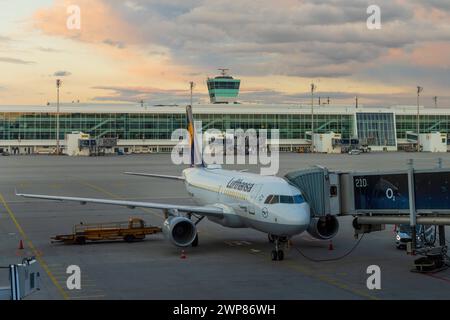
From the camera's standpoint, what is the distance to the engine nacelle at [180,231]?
34.0 metres

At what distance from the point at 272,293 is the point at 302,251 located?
33.5 ft

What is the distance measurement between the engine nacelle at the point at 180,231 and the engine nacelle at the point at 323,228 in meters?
6.17

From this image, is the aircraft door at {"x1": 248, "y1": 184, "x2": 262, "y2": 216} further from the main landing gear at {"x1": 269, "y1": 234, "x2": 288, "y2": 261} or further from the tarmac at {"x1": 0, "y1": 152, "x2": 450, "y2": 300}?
the tarmac at {"x1": 0, "y1": 152, "x2": 450, "y2": 300}

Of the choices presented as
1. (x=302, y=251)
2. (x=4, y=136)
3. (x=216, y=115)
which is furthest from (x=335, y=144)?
(x=302, y=251)

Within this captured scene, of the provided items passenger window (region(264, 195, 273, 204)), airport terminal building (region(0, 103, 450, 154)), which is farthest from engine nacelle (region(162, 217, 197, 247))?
airport terminal building (region(0, 103, 450, 154))

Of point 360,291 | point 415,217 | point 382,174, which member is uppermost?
point 382,174

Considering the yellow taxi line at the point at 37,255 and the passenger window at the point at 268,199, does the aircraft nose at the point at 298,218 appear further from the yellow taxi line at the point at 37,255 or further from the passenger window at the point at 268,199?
the yellow taxi line at the point at 37,255

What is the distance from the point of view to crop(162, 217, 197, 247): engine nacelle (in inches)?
1340

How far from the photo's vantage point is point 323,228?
3412 cm

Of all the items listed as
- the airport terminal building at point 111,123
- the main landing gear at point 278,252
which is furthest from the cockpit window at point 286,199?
→ the airport terminal building at point 111,123

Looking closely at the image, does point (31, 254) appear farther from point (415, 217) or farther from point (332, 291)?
point (415, 217)

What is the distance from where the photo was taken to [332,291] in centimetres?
2533
